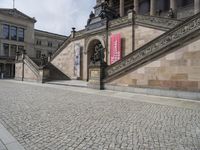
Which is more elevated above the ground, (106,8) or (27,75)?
(106,8)

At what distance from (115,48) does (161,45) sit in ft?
30.8

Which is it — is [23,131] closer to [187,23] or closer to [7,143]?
[7,143]

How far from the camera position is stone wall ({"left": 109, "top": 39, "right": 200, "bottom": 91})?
10.0 m

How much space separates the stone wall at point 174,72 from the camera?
10033 millimetres

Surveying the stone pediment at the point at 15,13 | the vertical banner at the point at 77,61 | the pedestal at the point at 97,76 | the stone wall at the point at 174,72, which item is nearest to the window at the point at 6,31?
the stone pediment at the point at 15,13

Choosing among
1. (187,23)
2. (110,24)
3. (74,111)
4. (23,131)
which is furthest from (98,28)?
(23,131)

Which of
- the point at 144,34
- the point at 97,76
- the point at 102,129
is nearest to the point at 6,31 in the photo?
the point at 144,34

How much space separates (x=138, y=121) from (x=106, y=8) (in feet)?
64.9

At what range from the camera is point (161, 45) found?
1134 cm

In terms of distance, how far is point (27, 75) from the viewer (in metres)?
26.4

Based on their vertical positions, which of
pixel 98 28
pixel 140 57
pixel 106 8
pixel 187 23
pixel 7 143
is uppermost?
pixel 106 8

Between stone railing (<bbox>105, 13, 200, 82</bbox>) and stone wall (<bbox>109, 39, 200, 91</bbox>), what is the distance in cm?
35

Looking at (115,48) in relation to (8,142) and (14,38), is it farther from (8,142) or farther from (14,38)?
(14,38)

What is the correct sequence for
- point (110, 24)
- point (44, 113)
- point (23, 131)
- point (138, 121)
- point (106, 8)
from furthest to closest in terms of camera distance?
point (106, 8) < point (110, 24) < point (44, 113) < point (138, 121) < point (23, 131)
